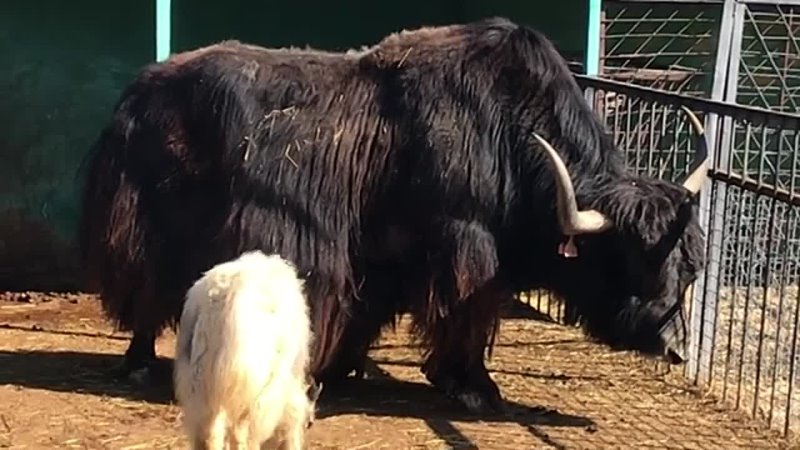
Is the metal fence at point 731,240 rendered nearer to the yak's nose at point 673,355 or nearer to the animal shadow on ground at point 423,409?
the yak's nose at point 673,355

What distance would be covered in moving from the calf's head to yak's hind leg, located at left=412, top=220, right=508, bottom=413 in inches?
14.6

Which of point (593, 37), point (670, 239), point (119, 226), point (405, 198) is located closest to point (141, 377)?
point (119, 226)

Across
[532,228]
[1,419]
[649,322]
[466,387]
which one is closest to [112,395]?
[1,419]

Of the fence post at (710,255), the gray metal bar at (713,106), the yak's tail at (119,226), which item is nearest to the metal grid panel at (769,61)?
the gray metal bar at (713,106)

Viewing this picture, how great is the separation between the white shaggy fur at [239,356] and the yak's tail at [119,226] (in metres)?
1.96

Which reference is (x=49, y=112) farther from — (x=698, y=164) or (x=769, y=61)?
(x=769, y=61)

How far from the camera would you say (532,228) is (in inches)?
242

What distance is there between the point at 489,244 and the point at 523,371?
3.85 feet

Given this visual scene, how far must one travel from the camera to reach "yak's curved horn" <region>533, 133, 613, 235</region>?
5.75 metres

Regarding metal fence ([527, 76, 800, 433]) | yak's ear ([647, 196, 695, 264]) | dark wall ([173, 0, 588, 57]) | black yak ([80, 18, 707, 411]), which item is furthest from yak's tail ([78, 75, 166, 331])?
dark wall ([173, 0, 588, 57])

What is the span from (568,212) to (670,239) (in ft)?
1.53

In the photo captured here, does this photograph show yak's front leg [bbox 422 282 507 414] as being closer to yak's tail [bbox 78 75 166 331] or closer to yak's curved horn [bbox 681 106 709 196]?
yak's curved horn [bbox 681 106 709 196]

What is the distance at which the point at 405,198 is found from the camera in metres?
6.14

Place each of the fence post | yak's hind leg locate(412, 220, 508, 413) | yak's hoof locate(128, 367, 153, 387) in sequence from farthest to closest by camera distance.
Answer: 1. the fence post
2. yak's hoof locate(128, 367, 153, 387)
3. yak's hind leg locate(412, 220, 508, 413)
